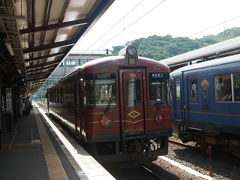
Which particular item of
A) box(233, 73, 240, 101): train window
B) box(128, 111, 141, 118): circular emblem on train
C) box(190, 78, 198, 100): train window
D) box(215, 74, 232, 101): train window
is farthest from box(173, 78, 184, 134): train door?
box(128, 111, 141, 118): circular emblem on train

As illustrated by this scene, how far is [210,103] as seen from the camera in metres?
8.85

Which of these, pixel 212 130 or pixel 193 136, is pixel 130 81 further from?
pixel 193 136

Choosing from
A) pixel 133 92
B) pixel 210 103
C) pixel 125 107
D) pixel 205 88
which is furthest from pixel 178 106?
pixel 125 107

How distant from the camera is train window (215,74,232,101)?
8.06 metres

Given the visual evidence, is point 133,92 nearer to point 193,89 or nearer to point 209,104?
point 209,104

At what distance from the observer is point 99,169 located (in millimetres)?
5887

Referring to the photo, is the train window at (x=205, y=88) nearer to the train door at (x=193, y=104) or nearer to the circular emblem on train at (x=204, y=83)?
the circular emblem on train at (x=204, y=83)

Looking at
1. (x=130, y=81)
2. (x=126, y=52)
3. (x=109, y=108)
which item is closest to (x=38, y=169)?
(x=109, y=108)

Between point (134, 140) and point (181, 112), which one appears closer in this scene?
point (134, 140)

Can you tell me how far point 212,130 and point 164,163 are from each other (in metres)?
1.69

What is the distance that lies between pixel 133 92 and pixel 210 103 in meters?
2.59

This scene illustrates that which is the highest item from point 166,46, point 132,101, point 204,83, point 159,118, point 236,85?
point 166,46

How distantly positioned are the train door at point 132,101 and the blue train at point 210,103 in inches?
89.4

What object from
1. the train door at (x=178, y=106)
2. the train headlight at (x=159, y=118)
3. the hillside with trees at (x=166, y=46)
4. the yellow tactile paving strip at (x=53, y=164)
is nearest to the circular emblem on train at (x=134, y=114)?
the train headlight at (x=159, y=118)
